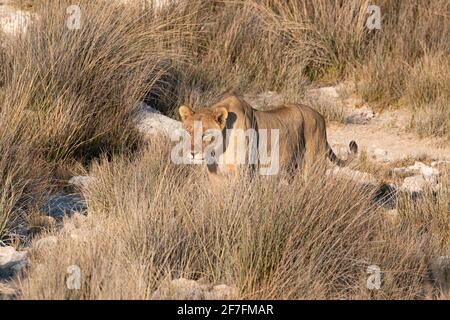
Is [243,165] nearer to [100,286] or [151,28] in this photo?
[100,286]

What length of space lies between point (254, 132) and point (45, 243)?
1.41 metres

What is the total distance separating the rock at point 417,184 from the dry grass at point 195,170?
0.52 m

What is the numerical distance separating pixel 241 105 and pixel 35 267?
1.66 meters

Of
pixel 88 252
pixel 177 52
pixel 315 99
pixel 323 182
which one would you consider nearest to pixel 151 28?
pixel 177 52

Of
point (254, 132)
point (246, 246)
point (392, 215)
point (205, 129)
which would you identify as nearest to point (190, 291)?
point (246, 246)

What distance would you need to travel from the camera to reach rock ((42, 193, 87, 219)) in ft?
20.5

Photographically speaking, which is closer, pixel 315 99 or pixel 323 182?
pixel 323 182

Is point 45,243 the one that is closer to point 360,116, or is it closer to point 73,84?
point 73,84

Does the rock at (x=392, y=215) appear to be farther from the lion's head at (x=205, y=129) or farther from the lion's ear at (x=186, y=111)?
the lion's ear at (x=186, y=111)

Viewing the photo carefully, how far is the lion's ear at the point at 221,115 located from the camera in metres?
5.86

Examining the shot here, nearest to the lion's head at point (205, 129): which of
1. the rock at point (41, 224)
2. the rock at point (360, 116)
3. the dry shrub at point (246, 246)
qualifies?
the dry shrub at point (246, 246)

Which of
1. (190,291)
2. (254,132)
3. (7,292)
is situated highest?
(254,132)

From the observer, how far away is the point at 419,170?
797 cm

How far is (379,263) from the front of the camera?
17.4ft
